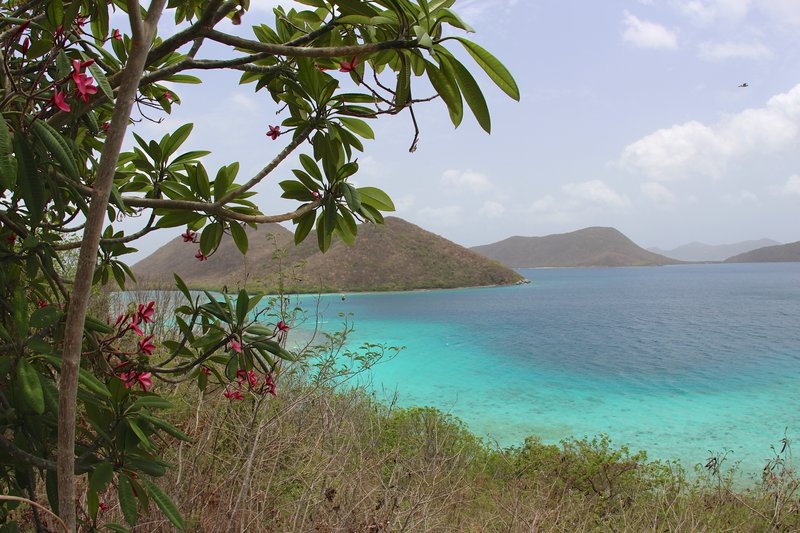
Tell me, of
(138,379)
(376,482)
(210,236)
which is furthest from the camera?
(376,482)

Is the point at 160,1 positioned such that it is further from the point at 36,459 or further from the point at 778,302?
the point at 778,302

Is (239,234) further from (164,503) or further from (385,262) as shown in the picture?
(385,262)

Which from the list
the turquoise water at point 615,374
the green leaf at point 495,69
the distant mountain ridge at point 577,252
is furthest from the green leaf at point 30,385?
the distant mountain ridge at point 577,252

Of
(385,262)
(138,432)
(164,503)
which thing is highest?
(385,262)

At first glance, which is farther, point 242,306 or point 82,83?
point 242,306

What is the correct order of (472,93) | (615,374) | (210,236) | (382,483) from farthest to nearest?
(615,374) < (382,483) < (210,236) < (472,93)

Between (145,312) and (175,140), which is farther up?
(175,140)

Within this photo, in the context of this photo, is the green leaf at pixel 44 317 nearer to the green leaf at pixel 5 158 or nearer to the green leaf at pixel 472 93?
the green leaf at pixel 5 158

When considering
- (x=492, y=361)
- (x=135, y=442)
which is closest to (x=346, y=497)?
(x=135, y=442)

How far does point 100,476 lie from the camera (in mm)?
1075

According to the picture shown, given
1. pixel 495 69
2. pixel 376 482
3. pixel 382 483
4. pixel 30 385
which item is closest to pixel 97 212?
pixel 30 385

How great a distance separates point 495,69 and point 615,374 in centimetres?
1703

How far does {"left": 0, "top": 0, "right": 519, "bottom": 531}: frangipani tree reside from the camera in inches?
34.4

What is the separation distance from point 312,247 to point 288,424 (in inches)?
1850
